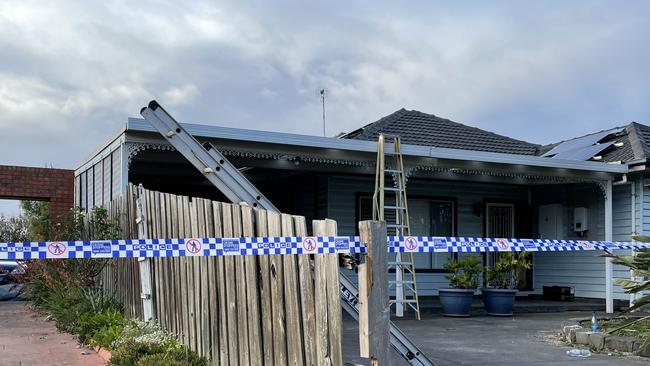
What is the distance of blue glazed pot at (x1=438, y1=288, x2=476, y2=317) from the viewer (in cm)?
1258

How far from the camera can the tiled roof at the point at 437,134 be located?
16.2 m

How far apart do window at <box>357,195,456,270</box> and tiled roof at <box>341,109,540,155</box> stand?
144 cm

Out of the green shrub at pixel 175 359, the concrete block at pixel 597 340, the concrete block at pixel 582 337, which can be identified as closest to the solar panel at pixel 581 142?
the concrete block at pixel 582 337

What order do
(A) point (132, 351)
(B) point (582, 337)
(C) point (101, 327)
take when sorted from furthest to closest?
(B) point (582, 337)
(C) point (101, 327)
(A) point (132, 351)

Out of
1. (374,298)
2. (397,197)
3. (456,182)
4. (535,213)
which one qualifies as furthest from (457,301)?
(374,298)

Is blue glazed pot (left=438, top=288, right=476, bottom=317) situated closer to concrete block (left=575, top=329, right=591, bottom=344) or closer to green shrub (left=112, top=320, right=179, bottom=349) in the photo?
concrete block (left=575, top=329, right=591, bottom=344)

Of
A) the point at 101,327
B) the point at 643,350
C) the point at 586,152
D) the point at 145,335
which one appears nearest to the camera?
the point at 145,335

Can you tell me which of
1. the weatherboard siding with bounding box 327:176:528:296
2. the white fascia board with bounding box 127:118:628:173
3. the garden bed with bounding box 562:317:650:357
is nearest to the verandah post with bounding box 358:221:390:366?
the garden bed with bounding box 562:317:650:357

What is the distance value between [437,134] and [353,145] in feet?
19.3

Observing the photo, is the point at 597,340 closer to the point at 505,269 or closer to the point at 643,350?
the point at 643,350

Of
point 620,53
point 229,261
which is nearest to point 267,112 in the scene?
point 620,53

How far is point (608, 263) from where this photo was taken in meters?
13.9

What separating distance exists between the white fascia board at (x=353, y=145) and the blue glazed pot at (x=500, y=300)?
96.8 inches

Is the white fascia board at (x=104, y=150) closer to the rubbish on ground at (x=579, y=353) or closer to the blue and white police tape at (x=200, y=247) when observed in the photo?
the blue and white police tape at (x=200, y=247)
